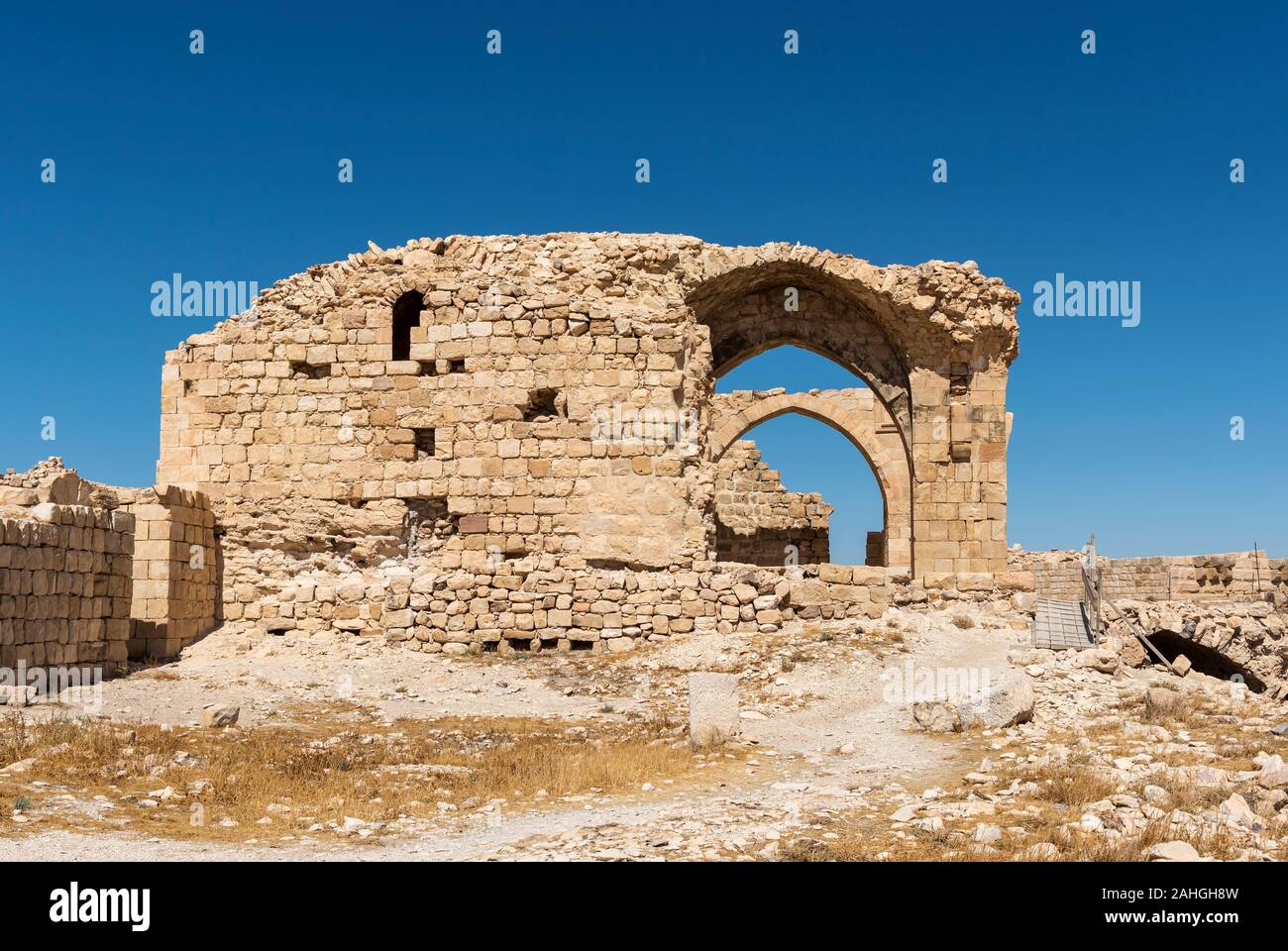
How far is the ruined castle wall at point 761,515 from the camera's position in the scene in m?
25.0

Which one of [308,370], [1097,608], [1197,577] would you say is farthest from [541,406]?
[1197,577]

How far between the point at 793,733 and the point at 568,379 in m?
5.86

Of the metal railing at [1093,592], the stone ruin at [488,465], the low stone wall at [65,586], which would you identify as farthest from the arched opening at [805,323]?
the low stone wall at [65,586]

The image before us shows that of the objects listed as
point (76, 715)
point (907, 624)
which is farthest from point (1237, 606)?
point (76, 715)

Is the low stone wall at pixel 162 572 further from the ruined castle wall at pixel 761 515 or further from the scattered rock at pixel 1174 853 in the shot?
the ruined castle wall at pixel 761 515

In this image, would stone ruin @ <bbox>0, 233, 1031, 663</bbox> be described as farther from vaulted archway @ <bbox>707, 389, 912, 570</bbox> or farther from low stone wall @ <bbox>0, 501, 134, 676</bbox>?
vaulted archway @ <bbox>707, 389, 912, 570</bbox>

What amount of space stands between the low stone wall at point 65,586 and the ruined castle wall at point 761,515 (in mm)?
15364

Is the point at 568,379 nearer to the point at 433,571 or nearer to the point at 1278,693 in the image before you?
the point at 433,571

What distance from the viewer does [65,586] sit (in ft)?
→ 34.2

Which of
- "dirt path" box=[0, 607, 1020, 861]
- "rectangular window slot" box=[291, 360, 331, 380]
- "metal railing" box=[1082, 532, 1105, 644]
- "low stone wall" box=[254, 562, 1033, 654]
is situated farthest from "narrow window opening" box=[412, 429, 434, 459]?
"metal railing" box=[1082, 532, 1105, 644]

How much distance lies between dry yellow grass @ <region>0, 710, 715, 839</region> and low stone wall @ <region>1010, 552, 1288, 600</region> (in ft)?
36.8

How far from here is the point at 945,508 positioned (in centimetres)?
1462

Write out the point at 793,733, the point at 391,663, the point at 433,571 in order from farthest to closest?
the point at 433,571 < the point at 391,663 < the point at 793,733

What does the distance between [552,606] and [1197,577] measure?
37.1ft
